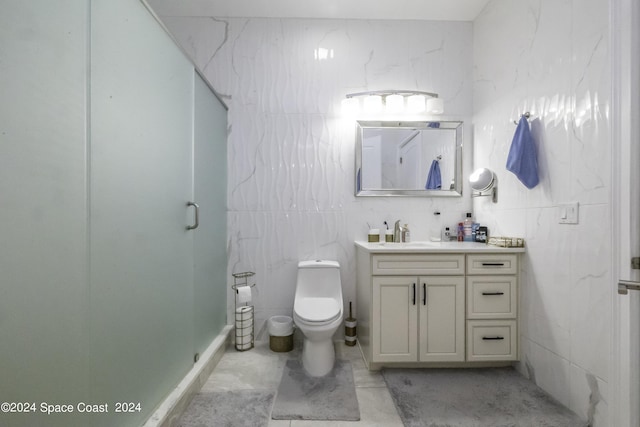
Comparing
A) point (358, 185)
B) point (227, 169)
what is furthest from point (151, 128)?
point (358, 185)

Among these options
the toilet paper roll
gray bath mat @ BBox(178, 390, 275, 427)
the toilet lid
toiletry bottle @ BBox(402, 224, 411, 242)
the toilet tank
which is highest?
toiletry bottle @ BBox(402, 224, 411, 242)

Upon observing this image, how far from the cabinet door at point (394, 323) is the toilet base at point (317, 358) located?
0.31 metres

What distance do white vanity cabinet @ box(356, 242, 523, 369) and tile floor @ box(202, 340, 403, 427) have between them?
0.19 metres

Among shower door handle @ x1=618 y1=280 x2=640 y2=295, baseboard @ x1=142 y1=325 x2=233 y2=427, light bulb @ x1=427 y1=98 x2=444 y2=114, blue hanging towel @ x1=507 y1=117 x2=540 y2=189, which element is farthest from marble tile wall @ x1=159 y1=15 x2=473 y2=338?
shower door handle @ x1=618 y1=280 x2=640 y2=295

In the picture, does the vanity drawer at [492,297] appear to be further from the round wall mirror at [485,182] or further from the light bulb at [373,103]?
the light bulb at [373,103]

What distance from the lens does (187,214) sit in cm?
175

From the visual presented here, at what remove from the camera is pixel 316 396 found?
1.73 metres

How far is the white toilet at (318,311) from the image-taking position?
1.90 m

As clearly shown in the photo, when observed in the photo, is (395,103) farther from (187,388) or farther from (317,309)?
(187,388)

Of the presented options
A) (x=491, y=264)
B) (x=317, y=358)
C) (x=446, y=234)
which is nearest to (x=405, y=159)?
(x=446, y=234)

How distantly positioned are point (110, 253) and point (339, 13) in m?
2.42

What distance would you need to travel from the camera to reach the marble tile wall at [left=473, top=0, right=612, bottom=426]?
1.42 meters

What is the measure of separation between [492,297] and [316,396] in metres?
1.25

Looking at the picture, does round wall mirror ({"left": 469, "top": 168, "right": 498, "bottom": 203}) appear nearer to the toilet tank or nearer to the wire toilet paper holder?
the toilet tank
